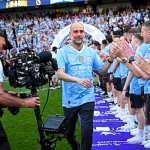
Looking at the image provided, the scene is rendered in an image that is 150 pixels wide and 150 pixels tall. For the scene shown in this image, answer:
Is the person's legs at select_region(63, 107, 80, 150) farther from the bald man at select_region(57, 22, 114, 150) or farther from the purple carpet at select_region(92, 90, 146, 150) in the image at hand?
the purple carpet at select_region(92, 90, 146, 150)

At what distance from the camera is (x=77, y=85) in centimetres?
493

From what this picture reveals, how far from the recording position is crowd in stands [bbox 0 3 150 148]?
6189 millimetres

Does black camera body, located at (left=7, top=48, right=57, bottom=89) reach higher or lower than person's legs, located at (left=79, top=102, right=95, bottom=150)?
higher

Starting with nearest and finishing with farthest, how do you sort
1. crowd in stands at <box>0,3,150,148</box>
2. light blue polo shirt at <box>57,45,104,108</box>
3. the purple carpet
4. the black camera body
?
the black camera body → light blue polo shirt at <box>57,45,104,108</box> → the purple carpet → crowd in stands at <box>0,3,150,148</box>

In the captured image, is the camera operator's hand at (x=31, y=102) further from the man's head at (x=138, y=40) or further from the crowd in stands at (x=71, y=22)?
the crowd in stands at (x=71, y=22)

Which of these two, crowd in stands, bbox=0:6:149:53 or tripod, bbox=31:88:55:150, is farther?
crowd in stands, bbox=0:6:149:53

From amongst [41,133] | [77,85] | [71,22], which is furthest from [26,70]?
[71,22]

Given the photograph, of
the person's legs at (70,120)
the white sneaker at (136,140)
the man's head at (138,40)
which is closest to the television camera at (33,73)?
the person's legs at (70,120)

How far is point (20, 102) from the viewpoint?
3.66 meters

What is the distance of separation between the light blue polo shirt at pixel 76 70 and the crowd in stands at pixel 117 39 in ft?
1.78

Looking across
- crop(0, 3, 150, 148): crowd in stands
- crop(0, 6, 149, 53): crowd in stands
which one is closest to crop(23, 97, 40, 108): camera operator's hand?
crop(0, 3, 150, 148): crowd in stands

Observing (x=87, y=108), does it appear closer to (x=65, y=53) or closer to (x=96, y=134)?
(x=65, y=53)

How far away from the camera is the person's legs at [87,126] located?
4.72 m

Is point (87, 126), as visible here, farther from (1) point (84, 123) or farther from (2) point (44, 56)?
(2) point (44, 56)
